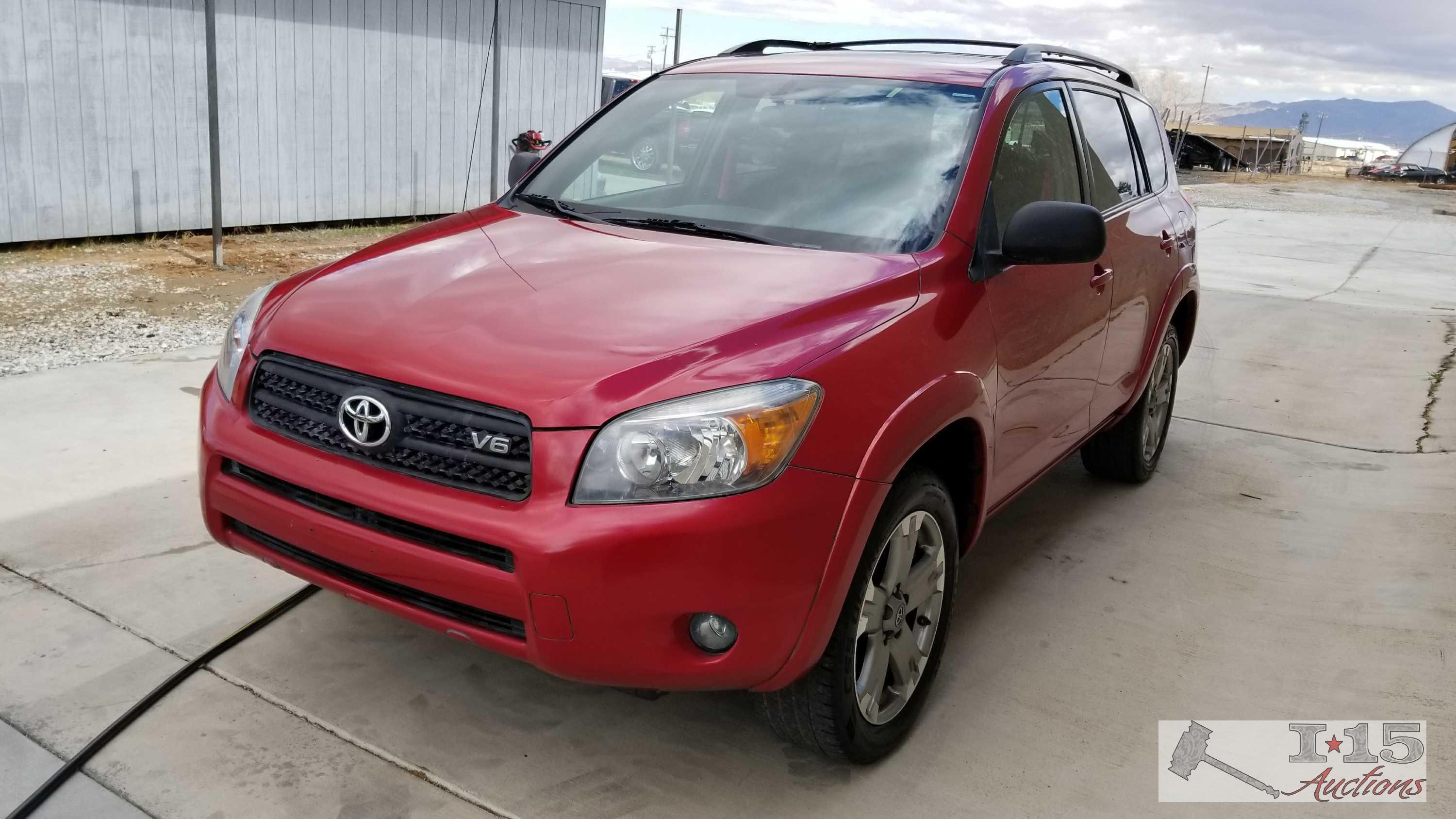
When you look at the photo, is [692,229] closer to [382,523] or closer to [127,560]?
[382,523]

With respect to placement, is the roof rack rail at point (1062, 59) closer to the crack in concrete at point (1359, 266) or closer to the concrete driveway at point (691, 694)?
the concrete driveway at point (691, 694)

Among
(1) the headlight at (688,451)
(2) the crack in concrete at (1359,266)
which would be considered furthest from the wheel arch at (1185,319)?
(2) the crack in concrete at (1359,266)

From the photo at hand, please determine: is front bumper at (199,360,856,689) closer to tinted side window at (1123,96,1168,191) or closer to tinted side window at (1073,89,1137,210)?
tinted side window at (1073,89,1137,210)

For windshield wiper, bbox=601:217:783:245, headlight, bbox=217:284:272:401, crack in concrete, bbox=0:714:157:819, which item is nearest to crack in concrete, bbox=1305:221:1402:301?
windshield wiper, bbox=601:217:783:245

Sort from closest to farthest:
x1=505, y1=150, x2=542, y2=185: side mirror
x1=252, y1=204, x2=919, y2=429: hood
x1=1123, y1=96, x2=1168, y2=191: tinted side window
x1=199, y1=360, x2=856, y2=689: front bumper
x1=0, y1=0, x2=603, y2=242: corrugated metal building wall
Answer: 1. x1=199, y1=360, x2=856, y2=689: front bumper
2. x1=252, y1=204, x2=919, y2=429: hood
3. x1=505, y1=150, x2=542, y2=185: side mirror
4. x1=1123, y1=96, x2=1168, y2=191: tinted side window
5. x1=0, y1=0, x2=603, y2=242: corrugated metal building wall

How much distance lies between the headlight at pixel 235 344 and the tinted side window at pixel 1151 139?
11.0ft

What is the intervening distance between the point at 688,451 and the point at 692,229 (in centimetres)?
109

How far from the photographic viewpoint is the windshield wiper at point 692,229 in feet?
10.2

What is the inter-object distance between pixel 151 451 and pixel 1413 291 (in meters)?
10.7

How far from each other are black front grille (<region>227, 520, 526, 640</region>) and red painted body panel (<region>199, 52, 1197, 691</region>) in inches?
0.7

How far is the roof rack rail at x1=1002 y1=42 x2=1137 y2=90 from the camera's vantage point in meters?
3.83

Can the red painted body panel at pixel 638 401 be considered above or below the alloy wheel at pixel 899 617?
above

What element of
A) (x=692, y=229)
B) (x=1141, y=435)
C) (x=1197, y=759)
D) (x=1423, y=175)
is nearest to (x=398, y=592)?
(x=692, y=229)

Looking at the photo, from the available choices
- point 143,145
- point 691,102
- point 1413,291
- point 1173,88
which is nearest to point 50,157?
point 143,145
